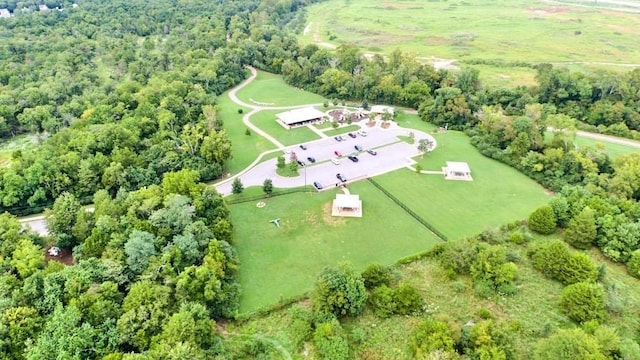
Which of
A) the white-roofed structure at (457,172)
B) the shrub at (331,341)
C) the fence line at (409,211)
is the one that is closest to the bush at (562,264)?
the fence line at (409,211)

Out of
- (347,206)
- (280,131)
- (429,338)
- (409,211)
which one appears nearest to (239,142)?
(280,131)

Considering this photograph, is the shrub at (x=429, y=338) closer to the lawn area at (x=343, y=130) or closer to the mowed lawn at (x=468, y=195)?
the mowed lawn at (x=468, y=195)

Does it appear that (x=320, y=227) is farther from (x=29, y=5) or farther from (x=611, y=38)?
(x=29, y=5)

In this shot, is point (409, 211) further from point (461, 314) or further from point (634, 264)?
point (634, 264)

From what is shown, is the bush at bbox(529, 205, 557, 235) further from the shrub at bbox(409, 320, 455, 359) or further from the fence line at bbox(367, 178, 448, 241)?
the shrub at bbox(409, 320, 455, 359)

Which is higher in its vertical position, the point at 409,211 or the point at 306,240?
the point at 306,240

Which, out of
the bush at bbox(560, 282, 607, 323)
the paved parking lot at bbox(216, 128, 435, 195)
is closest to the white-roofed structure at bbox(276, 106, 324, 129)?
the paved parking lot at bbox(216, 128, 435, 195)

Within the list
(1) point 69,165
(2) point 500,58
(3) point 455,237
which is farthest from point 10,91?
(2) point 500,58
